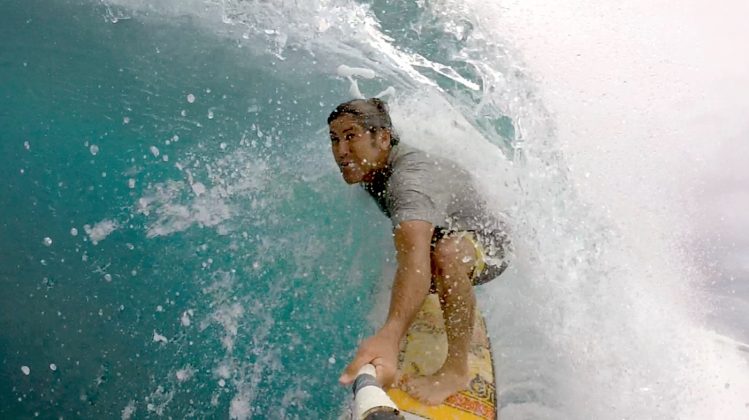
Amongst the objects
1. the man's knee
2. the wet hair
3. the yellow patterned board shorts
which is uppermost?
the wet hair

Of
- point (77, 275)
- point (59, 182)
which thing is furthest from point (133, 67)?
point (77, 275)

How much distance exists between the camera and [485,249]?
3.05m

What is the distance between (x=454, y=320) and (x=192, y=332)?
6.06ft

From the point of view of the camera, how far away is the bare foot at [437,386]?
2689mm

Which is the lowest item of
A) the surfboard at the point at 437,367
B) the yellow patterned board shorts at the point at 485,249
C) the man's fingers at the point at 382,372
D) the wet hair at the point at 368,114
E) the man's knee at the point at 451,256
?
the surfboard at the point at 437,367

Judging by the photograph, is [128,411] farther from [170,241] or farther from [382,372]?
[382,372]

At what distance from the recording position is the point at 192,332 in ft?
12.6

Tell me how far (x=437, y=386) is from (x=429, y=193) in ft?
2.76

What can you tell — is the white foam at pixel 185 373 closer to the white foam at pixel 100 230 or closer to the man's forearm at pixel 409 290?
the white foam at pixel 100 230

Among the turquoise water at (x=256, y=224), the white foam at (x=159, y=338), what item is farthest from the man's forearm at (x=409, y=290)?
the white foam at (x=159, y=338)

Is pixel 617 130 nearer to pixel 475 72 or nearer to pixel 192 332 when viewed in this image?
pixel 475 72

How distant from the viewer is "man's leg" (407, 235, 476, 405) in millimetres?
2676

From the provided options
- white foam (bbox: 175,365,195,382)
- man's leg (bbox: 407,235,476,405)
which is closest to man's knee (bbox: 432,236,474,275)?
man's leg (bbox: 407,235,476,405)

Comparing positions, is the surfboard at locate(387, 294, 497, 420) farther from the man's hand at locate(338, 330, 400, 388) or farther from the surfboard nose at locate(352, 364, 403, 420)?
Result: the surfboard nose at locate(352, 364, 403, 420)
